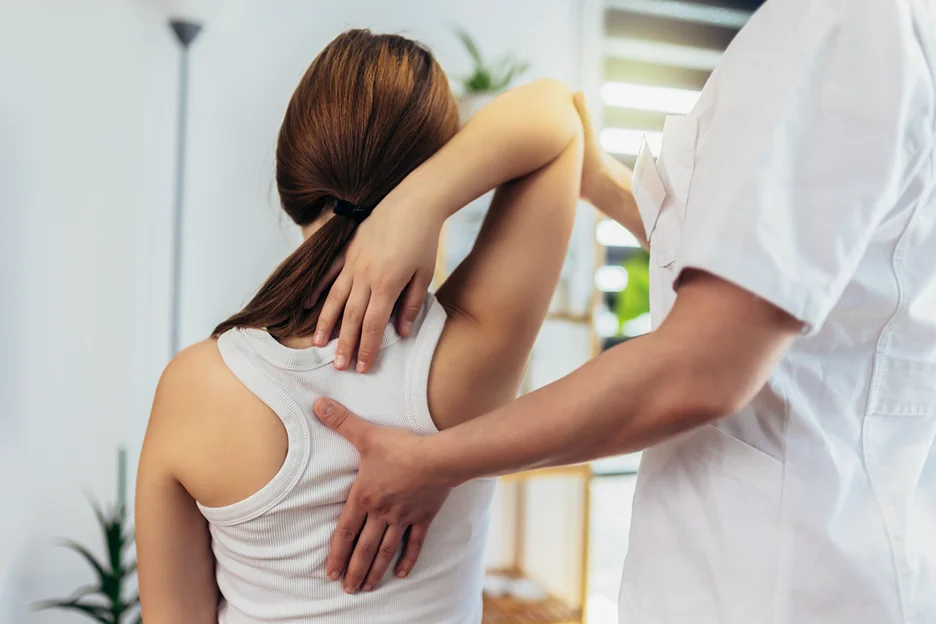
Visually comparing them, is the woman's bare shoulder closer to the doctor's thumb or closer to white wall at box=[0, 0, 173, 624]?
the doctor's thumb

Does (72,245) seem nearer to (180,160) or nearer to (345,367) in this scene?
(180,160)

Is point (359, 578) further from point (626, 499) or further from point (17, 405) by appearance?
point (626, 499)

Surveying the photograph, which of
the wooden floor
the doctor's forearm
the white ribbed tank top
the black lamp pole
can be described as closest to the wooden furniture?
the wooden floor

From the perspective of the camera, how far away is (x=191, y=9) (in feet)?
7.72

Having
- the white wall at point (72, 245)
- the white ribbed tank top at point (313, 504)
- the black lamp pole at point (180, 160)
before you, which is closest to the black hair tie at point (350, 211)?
the white ribbed tank top at point (313, 504)

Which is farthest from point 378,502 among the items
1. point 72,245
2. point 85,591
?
point 72,245

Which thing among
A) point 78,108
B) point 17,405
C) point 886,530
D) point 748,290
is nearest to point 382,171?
point 748,290

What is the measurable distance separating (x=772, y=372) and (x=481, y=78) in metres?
2.15

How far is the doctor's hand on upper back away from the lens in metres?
0.83

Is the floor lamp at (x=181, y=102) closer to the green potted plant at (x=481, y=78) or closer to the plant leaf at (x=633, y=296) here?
the green potted plant at (x=481, y=78)

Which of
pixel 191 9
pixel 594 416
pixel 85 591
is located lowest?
pixel 85 591

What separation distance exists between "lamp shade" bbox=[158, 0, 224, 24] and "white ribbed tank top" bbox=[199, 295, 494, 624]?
1.86m

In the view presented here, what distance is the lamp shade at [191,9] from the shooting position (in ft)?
7.66

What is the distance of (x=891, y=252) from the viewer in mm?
639
